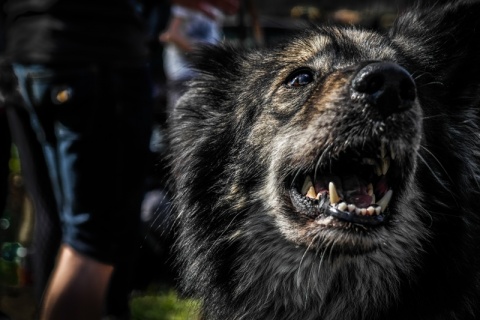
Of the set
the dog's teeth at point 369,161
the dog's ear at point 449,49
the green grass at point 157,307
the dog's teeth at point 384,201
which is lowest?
the green grass at point 157,307

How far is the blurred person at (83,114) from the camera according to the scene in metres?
2.76

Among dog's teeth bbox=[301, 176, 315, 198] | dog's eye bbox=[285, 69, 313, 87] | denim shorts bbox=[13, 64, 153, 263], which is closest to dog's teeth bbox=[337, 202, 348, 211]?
dog's teeth bbox=[301, 176, 315, 198]

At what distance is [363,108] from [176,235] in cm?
112

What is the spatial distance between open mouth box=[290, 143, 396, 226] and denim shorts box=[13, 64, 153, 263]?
712 mm

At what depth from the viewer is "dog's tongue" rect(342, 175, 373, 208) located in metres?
2.48

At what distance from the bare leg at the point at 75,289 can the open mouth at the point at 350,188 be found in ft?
2.66

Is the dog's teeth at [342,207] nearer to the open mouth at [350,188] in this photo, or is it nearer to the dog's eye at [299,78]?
the open mouth at [350,188]

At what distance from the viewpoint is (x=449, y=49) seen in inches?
115

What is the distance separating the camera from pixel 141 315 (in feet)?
14.7

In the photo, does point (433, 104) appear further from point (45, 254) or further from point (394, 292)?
point (45, 254)

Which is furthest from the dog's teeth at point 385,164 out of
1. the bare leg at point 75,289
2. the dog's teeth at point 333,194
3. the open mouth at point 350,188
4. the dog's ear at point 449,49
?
the bare leg at point 75,289

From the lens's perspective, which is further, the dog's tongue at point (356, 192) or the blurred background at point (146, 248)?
the blurred background at point (146, 248)

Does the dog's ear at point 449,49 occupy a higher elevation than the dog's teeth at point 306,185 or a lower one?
higher

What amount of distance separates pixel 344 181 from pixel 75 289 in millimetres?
1066
